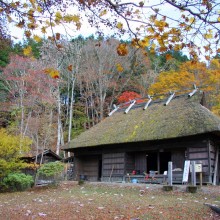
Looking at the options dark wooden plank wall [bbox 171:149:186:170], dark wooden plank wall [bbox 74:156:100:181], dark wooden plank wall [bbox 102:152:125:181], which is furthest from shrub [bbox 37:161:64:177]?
dark wooden plank wall [bbox 171:149:186:170]

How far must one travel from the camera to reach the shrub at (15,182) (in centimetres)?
1525

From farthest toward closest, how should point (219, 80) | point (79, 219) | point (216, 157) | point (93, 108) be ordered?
1. point (93, 108)
2. point (219, 80)
3. point (216, 157)
4. point (79, 219)

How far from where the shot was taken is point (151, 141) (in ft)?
58.4

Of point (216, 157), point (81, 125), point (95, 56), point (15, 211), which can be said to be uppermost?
point (95, 56)

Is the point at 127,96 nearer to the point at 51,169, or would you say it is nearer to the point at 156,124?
the point at 156,124

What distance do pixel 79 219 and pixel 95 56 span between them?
27.8 m

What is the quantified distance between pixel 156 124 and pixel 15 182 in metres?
8.96

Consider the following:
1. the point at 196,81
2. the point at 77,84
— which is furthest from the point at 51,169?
the point at 77,84

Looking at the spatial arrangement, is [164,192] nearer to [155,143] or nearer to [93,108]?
[155,143]

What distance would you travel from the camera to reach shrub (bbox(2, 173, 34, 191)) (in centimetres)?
1525

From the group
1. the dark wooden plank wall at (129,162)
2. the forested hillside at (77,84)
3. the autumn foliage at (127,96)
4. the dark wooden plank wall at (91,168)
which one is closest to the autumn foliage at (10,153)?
the dark wooden plank wall at (129,162)

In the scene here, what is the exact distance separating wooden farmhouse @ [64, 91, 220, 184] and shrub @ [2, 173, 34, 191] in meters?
6.00

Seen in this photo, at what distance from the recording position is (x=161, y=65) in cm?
3725

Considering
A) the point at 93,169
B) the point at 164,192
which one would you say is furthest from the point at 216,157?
the point at 93,169
